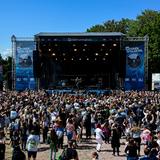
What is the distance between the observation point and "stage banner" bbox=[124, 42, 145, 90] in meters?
54.8

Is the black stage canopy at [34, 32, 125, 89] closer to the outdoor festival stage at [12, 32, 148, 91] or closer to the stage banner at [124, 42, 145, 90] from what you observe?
the outdoor festival stage at [12, 32, 148, 91]

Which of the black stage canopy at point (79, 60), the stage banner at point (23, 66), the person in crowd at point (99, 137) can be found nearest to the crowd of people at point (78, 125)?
the person in crowd at point (99, 137)

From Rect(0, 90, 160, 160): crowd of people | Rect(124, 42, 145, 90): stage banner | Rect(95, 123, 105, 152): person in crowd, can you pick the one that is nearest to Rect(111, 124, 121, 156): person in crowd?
Rect(0, 90, 160, 160): crowd of people

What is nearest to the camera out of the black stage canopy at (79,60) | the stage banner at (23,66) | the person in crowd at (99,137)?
the person in crowd at (99,137)

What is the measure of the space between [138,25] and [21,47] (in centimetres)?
3787

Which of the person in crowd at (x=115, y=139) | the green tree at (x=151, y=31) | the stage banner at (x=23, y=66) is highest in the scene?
the green tree at (x=151, y=31)

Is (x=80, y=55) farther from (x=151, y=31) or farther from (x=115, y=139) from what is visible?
(x=115, y=139)

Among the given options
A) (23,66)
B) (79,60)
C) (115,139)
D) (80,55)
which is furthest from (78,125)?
(79,60)

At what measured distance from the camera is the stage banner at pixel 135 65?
54.8 metres

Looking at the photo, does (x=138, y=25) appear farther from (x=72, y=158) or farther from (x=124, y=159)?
(x=72, y=158)

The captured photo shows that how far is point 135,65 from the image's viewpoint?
180ft

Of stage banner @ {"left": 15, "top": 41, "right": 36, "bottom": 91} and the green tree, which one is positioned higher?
the green tree

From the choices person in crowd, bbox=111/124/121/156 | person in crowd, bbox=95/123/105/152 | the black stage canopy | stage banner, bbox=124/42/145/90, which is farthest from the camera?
stage banner, bbox=124/42/145/90

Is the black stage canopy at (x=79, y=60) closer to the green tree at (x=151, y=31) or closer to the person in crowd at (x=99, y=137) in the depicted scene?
the green tree at (x=151, y=31)
